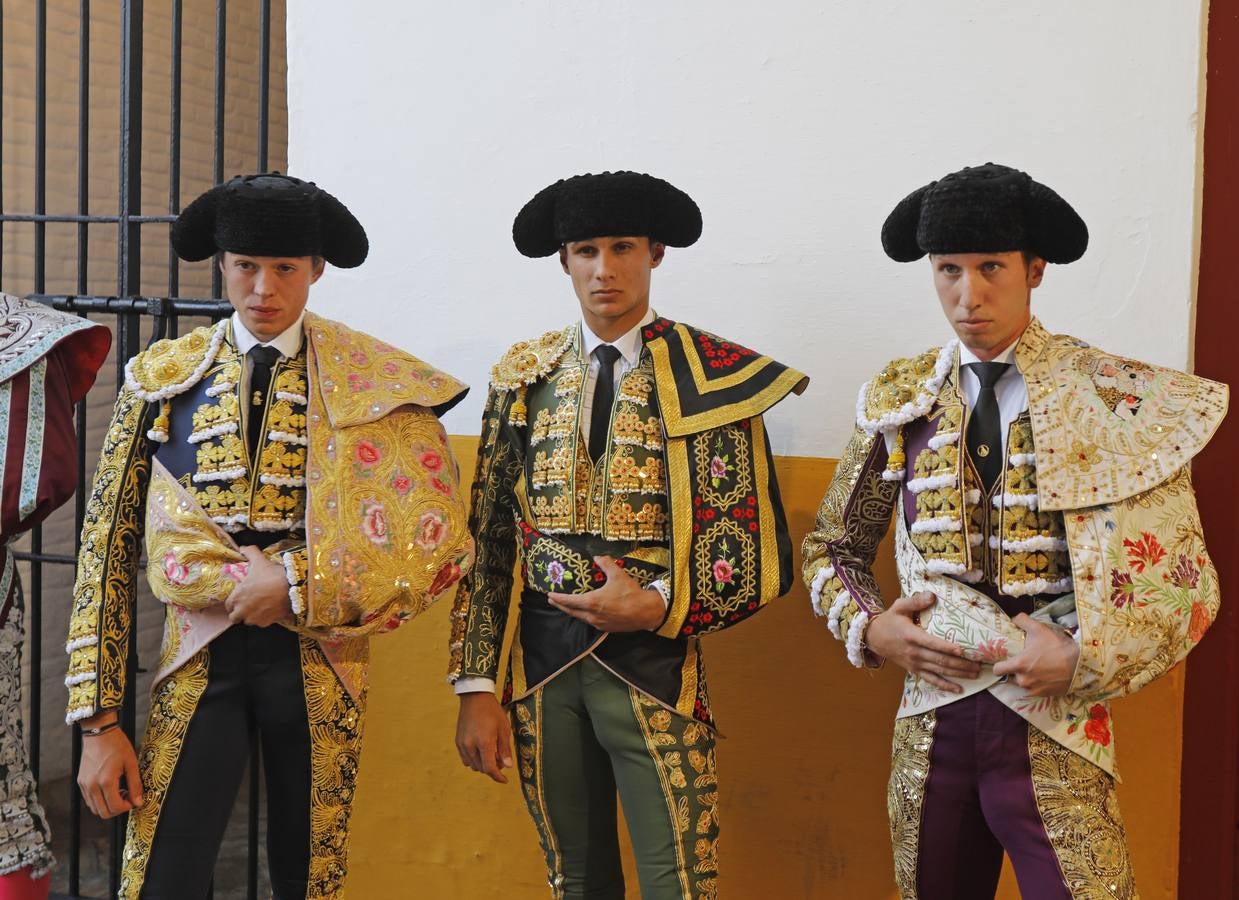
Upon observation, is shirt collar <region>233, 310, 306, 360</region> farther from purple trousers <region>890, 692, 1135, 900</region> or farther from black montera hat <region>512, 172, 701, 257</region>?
purple trousers <region>890, 692, 1135, 900</region>

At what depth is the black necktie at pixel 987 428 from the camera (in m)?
2.25

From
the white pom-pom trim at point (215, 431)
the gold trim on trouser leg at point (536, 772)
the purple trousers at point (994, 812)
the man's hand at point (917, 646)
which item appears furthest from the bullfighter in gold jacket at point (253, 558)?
the purple trousers at point (994, 812)

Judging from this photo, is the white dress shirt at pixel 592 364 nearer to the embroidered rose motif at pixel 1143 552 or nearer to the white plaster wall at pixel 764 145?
the white plaster wall at pixel 764 145

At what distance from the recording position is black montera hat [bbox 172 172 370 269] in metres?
2.44

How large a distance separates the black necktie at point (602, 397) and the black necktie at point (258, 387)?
→ 24.4 inches

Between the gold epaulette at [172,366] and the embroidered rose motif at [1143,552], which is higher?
the gold epaulette at [172,366]

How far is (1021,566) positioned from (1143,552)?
0.19 metres

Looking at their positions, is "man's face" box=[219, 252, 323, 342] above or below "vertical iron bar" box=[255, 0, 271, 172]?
below

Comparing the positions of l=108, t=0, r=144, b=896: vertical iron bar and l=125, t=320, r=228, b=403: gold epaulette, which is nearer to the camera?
l=125, t=320, r=228, b=403: gold epaulette

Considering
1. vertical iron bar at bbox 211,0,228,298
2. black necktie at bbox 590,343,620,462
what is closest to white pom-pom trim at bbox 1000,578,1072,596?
black necktie at bbox 590,343,620,462

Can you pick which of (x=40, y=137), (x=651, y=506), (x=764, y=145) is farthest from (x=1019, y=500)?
(x=40, y=137)

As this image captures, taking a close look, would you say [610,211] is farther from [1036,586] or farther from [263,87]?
[263,87]

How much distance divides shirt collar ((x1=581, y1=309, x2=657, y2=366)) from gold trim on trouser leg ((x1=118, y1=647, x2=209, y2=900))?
3.05ft

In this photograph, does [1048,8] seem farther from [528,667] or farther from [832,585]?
[528,667]
